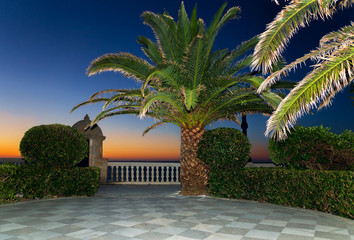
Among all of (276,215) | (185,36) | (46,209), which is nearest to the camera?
(276,215)

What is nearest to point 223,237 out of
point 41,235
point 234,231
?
point 234,231

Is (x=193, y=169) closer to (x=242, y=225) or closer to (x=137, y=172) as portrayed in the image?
(x=242, y=225)

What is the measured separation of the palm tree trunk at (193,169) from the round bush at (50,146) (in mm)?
4033

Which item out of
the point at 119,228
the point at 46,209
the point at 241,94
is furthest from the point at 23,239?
the point at 241,94

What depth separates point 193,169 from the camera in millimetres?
10875

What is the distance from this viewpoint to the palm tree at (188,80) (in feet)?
31.9

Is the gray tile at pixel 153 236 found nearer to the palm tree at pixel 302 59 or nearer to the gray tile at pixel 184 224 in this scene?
the gray tile at pixel 184 224

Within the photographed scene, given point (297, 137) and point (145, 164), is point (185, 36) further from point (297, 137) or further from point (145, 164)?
point (145, 164)

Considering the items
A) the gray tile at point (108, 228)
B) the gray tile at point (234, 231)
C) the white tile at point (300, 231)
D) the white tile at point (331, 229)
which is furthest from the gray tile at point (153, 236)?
the white tile at point (331, 229)

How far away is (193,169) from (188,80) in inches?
133

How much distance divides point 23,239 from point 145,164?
10894 mm

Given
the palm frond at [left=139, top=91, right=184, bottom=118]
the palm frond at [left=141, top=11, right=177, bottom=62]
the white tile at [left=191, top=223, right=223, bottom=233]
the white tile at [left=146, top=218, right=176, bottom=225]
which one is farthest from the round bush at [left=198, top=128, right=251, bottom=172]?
the white tile at [left=191, top=223, right=223, bottom=233]

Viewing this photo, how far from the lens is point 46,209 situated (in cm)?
777

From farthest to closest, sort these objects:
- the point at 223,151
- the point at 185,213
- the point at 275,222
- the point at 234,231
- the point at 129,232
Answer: the point at 223,151, the point at 185,213, the point at 275,222, the point at 234,231, the point at 129,232
